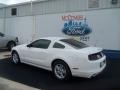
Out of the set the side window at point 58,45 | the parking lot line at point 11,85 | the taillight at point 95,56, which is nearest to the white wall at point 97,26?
the taillight at point 95,56

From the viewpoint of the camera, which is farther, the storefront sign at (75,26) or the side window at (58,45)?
the storefront sign at (75,26)

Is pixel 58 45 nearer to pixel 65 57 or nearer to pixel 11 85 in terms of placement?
pixel 65 57

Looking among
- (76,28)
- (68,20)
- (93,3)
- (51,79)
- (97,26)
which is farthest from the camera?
(68,20)

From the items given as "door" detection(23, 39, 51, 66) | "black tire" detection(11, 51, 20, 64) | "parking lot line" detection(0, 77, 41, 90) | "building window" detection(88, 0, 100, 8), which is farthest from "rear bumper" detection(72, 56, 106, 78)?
"building window" detection(88, 0, 100, 8)

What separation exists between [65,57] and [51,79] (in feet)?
3.63

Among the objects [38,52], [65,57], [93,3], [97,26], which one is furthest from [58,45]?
[93,3]

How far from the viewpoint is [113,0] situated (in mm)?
13062

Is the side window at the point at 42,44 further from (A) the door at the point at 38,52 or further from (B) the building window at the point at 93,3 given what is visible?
(B) the building window at the point at 93,3

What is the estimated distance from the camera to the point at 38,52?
360 inches

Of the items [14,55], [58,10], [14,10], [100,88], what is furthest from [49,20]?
[100,88]

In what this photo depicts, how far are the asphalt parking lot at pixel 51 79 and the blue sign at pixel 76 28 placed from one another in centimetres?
443

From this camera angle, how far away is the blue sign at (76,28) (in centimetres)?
1441

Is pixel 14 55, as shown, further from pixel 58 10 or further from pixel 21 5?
pixel 21 5

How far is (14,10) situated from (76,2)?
22.9 feet
